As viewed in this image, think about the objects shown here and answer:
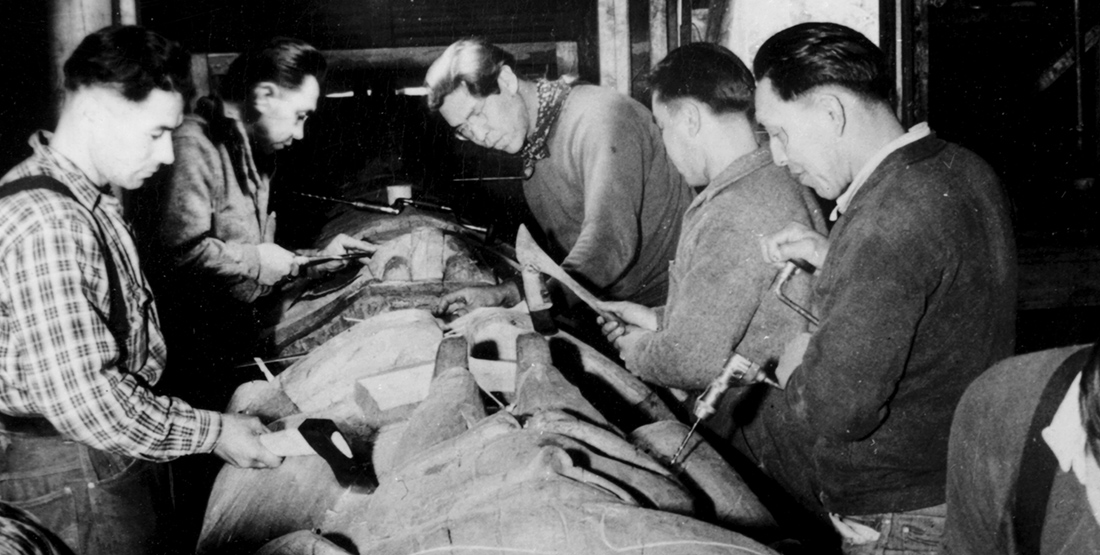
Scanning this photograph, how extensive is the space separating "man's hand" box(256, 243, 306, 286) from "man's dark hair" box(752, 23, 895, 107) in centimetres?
306

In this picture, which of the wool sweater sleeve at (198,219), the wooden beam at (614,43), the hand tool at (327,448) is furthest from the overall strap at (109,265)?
the wooden beam at (614,43)

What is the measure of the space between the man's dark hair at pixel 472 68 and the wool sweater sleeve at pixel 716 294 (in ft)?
6.29

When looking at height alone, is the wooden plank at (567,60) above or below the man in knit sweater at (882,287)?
above

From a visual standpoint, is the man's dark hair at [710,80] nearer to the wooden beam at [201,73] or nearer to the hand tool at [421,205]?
the hand tool at [421,205]

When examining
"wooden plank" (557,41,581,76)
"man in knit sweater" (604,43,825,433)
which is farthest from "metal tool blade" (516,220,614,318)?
"wooden plank" (557,41,581,76)

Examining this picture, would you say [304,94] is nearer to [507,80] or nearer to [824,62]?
[507,80]

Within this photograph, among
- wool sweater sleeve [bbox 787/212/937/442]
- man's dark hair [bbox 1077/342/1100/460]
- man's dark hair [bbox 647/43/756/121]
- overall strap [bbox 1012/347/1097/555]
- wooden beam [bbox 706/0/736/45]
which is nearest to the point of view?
man's dark hair [bbox 1077/342/1100/460]

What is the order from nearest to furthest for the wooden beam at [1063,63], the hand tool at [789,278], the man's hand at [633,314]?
1. the hand tool at [789,278]
2. the man's hand at [633,314]
3. the wooden beam at [1063,63]

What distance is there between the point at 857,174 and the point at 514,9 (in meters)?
6.71

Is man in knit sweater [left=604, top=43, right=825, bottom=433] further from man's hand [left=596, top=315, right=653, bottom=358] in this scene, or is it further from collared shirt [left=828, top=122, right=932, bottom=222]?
collared shirt [left=828, top=122, right=932, bottom=222]

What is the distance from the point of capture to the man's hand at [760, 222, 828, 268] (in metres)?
2.32

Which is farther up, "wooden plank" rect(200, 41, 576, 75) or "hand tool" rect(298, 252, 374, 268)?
"wooden plank" rect(200, 41, 576, 75)

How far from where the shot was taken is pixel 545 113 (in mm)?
4145

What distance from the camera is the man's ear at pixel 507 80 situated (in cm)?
405
